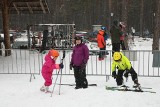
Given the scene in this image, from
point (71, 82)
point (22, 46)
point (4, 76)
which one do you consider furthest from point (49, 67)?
point (22, 46)

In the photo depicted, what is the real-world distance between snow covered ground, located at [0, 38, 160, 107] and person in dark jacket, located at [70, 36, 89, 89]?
1.00 feet

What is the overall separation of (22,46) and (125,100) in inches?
613

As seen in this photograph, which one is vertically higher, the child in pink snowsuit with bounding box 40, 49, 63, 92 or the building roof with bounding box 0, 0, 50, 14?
the building roof with bounding box 0, 0, 50, 14

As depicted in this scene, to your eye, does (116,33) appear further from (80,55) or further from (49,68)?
(49,68)

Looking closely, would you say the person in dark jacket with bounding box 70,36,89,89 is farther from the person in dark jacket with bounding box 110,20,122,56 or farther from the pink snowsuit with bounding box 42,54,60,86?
the person in dark jacket with bounding box 110,20,122,56

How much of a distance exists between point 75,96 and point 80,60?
1.37m

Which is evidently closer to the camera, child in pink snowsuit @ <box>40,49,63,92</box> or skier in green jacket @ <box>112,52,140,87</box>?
child in pink snowsuit @ <box>40,49,63,92</box>

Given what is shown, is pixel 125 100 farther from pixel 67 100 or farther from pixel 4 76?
pixel 4 76

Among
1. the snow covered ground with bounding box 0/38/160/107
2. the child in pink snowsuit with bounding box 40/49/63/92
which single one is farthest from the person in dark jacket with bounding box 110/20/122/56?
the child in pink snowsuit with bounding box 40/49/63/92

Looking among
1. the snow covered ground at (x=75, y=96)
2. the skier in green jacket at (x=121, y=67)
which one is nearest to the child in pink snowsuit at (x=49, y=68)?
the snow covered ground at (x=75, y=96)

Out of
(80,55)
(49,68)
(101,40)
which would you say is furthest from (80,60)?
(101,40)

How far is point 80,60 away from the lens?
10.3 m

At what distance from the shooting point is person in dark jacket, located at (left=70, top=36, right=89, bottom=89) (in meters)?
10.3

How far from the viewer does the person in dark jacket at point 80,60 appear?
1025 cm
